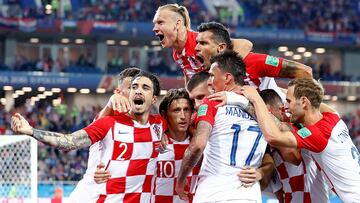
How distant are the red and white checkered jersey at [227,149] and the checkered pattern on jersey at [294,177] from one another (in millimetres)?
870

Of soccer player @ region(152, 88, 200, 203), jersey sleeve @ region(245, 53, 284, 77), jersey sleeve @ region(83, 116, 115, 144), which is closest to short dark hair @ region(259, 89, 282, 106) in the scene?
jersey sleeve @ region(245, 53, 284, 77)

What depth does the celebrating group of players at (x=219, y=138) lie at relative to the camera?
7.18 m

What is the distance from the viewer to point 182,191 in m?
7.80

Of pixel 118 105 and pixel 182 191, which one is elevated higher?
pixel 118 105

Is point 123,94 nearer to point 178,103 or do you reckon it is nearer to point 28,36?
point 178,103

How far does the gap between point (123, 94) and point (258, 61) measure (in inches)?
56.1

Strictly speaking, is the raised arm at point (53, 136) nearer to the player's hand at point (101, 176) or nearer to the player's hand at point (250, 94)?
the player's hand at point (101, 176)

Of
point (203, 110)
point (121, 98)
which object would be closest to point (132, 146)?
point (121, 98)

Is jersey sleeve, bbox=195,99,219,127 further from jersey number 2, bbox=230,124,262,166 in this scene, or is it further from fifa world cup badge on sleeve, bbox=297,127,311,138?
fifa world cup badge on sleeve, bbox=297,127,311,138

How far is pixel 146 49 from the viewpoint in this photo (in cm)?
4509

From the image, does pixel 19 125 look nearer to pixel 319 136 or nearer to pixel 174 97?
pixel 174 97

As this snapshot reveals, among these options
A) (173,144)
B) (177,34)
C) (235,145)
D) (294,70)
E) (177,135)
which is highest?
(177,34)

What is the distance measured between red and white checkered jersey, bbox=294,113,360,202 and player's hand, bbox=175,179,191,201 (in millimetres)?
1181

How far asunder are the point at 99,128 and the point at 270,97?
1730 millimetres
